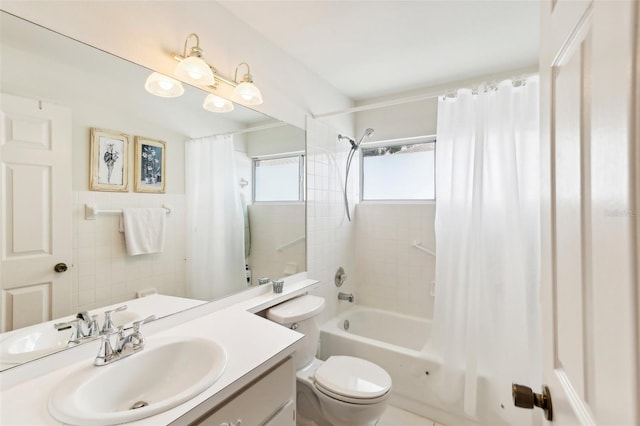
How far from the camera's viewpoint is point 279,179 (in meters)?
2.04

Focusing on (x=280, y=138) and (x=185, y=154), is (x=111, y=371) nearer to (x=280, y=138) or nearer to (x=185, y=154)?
(x=185, y=154)

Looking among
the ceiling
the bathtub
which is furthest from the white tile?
the ceiling

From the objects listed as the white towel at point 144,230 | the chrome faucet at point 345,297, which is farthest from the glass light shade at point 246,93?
the chrome faucet at point 345,297

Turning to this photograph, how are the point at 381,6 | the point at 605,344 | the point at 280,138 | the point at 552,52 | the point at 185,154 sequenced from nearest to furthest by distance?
the point at 605,344
the point at 552,52
the point at 185,154
the point at 381,6
the point at 280,138

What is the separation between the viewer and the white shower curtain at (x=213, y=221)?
144cm

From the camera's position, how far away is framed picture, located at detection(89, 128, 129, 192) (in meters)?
1.08

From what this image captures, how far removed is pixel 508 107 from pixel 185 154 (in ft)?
6.23

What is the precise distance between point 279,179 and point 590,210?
1778 millimetres

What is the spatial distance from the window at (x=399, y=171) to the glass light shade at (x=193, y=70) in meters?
1.88

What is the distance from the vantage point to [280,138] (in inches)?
77.4

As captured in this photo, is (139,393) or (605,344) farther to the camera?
(139,393)

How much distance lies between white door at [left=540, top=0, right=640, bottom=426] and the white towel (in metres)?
1.42

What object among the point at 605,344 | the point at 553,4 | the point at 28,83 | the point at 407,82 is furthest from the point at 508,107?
the point at 28,83

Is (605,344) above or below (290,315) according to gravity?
above
